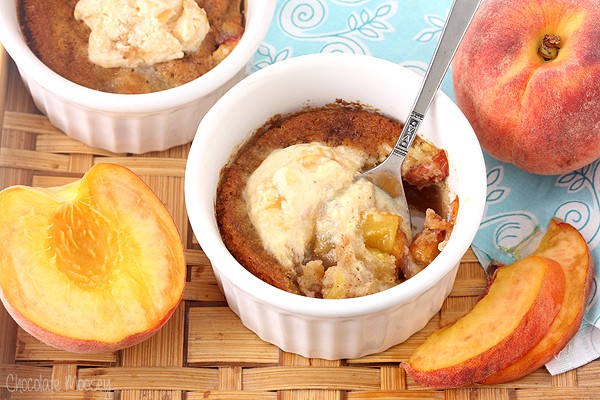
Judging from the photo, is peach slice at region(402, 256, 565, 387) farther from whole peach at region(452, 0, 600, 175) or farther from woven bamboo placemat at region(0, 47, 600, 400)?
whole peach at region(452, 0, 600, 175)

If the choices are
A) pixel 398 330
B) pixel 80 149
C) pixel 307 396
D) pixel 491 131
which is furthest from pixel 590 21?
pixel 80 149

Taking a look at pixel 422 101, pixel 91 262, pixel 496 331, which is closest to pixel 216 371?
pixel 91 262

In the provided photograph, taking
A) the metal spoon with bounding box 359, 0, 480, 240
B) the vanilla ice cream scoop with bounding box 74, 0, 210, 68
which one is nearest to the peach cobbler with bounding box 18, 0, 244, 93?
the vanilla ice cream scoop with bounding box 74, 0, 210, 68

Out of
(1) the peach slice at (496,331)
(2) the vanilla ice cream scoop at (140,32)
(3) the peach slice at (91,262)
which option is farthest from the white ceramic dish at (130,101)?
(1) the peach slice at (496,331)

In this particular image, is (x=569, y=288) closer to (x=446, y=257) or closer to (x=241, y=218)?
(x=446, y=257)

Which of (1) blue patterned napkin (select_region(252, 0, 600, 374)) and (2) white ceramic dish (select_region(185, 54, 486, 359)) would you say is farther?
(1) blue patterned napkin (select_region(252, 0, 600, 374))

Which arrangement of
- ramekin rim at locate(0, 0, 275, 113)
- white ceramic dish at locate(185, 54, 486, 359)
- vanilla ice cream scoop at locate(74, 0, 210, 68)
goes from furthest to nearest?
vanilla ice cream scoop at locate(74, 0, 210, 68) < ramekin rim at locate(0, 0, 275, 113) < white ceramic dish at locate(185, 54, 486, 359)
